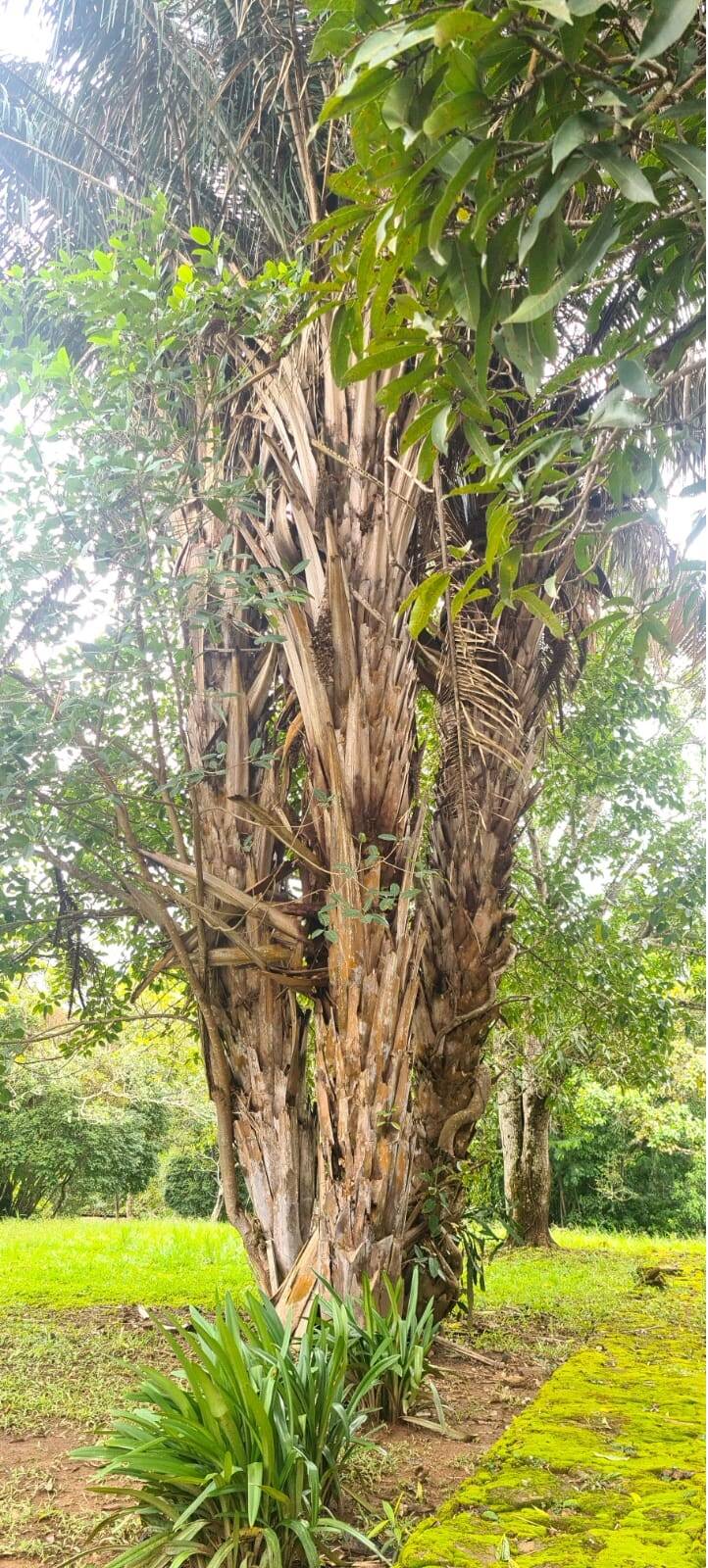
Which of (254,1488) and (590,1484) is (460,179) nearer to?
(254,1488)

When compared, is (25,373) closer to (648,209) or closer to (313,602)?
(313,602)

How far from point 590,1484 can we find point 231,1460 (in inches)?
30.8

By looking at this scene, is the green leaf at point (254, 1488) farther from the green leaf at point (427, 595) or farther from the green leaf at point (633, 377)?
the green leaf at point (633, 377)

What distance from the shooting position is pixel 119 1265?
715 cm

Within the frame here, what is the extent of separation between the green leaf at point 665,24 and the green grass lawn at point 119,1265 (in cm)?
493

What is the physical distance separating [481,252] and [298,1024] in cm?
335

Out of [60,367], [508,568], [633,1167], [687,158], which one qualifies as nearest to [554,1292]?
[60,367]

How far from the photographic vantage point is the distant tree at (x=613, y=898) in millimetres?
5648

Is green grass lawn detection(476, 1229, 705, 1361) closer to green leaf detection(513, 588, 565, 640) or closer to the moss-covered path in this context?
the moss-covered path

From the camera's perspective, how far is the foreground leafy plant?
7.07 ft

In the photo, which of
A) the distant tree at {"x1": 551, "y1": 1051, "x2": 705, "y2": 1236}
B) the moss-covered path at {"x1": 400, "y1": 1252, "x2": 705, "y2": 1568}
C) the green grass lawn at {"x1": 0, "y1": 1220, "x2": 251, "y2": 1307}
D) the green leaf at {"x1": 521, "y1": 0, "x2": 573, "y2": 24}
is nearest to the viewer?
the green leaf at {"x1": 521, "y1": 0, "x2": 573, "y2": 24}

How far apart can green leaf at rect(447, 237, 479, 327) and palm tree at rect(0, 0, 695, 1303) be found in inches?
80.6

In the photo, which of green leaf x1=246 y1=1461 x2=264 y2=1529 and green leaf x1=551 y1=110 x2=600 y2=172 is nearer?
green leaf x1=551 y1=110 x2=600 y2=172

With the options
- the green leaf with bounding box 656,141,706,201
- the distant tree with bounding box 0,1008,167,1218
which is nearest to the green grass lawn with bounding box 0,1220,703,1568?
the distant tree with bounding box 0,1008,167,1218
